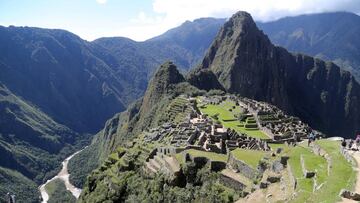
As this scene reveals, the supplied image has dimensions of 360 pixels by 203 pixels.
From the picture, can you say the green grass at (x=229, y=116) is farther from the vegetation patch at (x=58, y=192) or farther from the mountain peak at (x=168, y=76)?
the vegetation patch at (x=58, y=192)

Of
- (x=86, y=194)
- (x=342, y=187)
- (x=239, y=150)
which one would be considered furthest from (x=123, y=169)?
(x=342, y=187)

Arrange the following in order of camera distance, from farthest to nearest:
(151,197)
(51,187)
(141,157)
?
(51,187)
(141,157)
(151,197)

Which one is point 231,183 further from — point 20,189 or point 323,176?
point 20,189

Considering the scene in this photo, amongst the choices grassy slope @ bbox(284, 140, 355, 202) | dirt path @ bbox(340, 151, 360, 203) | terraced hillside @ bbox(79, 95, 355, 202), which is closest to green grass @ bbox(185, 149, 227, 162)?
terraced hillside @ bbox(79, 95, 355, 202)

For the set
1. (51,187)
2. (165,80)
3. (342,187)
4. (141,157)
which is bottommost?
(51,187)

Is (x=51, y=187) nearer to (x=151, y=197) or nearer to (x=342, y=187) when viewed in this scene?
(x=151, y=197)

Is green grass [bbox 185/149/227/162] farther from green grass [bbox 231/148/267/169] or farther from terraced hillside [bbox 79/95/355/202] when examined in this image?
green grass [bbox 231/148/267/169]

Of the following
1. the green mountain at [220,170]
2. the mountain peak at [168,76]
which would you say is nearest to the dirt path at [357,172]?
the green mountain at [220,170]
